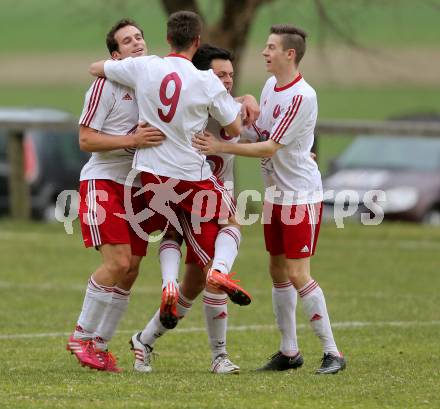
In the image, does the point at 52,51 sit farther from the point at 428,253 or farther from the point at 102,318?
the point at 102,318

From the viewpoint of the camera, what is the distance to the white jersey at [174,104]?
7738 millimetres

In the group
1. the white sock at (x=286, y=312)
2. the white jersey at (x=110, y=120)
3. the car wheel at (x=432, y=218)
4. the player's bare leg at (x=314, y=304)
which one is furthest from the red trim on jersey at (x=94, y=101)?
the car wheel at (x=432, y=218)

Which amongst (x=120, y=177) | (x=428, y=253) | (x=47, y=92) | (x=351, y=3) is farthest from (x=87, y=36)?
(x=120, y=177)

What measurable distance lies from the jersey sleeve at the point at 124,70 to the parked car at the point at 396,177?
1185cm

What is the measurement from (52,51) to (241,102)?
46.2 m

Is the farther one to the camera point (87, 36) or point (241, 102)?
point (87, 36)

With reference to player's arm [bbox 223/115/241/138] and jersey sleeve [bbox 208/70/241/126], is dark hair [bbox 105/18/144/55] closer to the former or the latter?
jersey sleeve [bbox 208/70/241/126]

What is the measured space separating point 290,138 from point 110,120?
44.9 inches

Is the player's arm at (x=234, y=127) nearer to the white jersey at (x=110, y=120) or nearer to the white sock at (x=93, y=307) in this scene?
the white jersey at (x=110, y=120)

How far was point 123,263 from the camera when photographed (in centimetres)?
805

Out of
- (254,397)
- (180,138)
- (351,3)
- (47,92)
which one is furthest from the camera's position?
(47,92)

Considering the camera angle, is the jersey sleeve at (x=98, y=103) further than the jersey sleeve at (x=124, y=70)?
Yes

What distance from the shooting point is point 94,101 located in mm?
7992

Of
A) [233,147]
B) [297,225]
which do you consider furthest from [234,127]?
[297,225]
